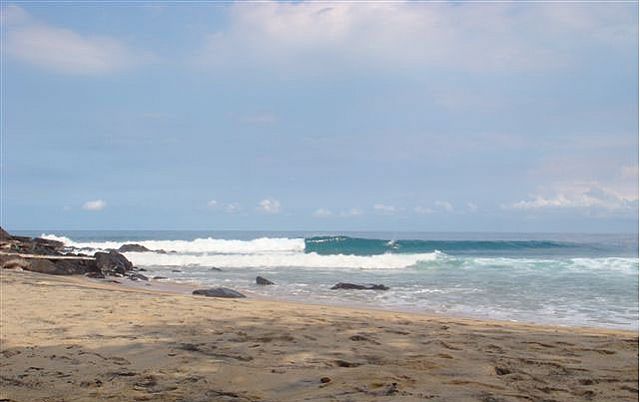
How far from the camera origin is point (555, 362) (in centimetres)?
493

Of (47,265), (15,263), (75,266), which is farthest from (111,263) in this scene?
(15,263)

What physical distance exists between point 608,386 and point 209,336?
3974mm

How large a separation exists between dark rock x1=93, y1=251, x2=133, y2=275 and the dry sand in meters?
10.5

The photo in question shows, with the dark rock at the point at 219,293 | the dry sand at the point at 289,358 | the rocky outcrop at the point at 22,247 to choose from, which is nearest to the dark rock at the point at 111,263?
the rocky outcrop at the point at 22,247

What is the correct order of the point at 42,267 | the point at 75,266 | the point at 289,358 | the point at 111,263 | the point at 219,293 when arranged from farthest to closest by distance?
the point at 111,263 → the point at 75,266 → the point at 42,267 → the point at 219,293 → the point at 289,358

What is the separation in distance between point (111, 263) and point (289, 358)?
1560 centimetres

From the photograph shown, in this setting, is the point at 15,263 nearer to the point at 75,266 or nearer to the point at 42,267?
the point at 42,267

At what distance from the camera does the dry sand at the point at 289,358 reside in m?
3.78

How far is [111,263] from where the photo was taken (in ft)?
61.4

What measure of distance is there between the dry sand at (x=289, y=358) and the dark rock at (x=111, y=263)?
10487 millimetres

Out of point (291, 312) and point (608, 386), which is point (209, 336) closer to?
point (291, 312)

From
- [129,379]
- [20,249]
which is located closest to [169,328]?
[129,379]

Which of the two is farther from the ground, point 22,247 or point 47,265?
point 22,247

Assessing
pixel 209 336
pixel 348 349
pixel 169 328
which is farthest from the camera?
pixel 169 328
